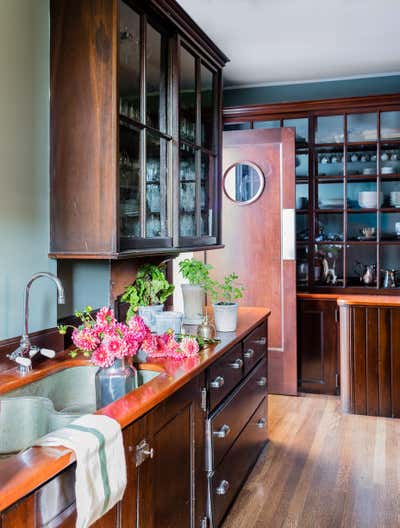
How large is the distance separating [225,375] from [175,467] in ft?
1.99

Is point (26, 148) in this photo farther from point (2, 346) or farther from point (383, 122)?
point (383, 122)

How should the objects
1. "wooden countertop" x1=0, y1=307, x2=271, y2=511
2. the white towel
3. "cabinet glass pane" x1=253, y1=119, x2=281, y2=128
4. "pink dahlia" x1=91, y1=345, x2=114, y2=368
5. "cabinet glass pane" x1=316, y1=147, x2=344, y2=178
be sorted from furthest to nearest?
"cabinet glass pane" x1=253, y1=119, x2=281, y2=128 → "cabinet glass pane" x1=316, y1=147, x2=344, y2=178 → "pink dahlia" x1=91, y1=345, x2=114, y2=368 → the white towel → "wooden countertop" x1=0, y1=307, x2=271, y2=511

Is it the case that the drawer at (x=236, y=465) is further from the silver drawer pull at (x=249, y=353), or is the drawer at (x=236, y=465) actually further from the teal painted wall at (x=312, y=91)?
the teal painted wall at (x=312, y=91)

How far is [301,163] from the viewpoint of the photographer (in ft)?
14.7

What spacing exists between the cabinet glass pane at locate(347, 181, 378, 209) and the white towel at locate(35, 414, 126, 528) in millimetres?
3467

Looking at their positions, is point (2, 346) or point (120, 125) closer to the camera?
point (2, 346)

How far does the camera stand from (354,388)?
12.5 feet

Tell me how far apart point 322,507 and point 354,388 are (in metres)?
1.43

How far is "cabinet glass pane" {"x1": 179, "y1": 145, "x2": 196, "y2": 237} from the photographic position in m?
2.62

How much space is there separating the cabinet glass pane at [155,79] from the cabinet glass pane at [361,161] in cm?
234

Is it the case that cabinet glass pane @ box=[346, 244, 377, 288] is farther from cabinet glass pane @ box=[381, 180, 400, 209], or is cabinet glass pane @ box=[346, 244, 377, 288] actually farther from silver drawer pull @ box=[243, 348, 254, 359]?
silver drawer pull @ box=[243, 348, 254, 359]

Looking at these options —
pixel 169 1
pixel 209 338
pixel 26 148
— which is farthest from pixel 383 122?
pixel 26 148

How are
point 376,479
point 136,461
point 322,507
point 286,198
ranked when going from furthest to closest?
point 286,198 < point 376,479 < point 322,507 < point 136,461

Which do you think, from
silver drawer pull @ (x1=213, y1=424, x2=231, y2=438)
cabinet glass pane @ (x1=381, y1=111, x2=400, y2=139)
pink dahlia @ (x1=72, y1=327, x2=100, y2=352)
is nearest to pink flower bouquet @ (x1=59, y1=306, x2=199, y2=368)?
pink dahlia @ (x1=72, y1=327, x2=100, y2=352)
